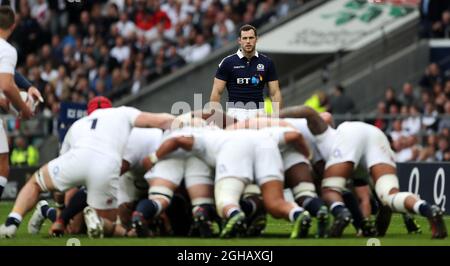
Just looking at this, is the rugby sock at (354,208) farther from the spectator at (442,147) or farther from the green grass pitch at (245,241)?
the spectator at (442,147)

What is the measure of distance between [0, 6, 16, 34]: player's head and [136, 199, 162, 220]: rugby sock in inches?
98.2

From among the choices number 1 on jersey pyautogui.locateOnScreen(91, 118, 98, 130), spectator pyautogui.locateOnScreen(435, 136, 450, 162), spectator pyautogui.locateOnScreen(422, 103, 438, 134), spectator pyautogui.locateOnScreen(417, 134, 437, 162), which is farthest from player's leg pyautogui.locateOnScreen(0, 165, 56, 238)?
spectator pyautogui.locateOnScreen(422, 103, 438, 134)

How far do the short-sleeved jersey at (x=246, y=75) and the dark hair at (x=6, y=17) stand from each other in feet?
12.3

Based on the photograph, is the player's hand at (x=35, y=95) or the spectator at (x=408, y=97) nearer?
the player's hand at (x=35, y=95)

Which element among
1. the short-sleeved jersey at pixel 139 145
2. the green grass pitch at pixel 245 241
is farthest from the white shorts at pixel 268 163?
the short-sleeved jersey at pixel 139 145

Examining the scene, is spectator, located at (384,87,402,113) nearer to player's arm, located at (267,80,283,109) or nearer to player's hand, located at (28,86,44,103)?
player's arm, located at (267,80,283,109)

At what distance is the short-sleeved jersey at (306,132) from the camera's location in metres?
16.3

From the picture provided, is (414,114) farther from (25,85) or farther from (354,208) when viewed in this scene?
(25,85)

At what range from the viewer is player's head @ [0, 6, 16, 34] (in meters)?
15.4

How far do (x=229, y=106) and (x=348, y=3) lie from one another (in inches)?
582

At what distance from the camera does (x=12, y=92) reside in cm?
1505

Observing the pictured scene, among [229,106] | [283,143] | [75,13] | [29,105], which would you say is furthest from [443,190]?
[75,13]
